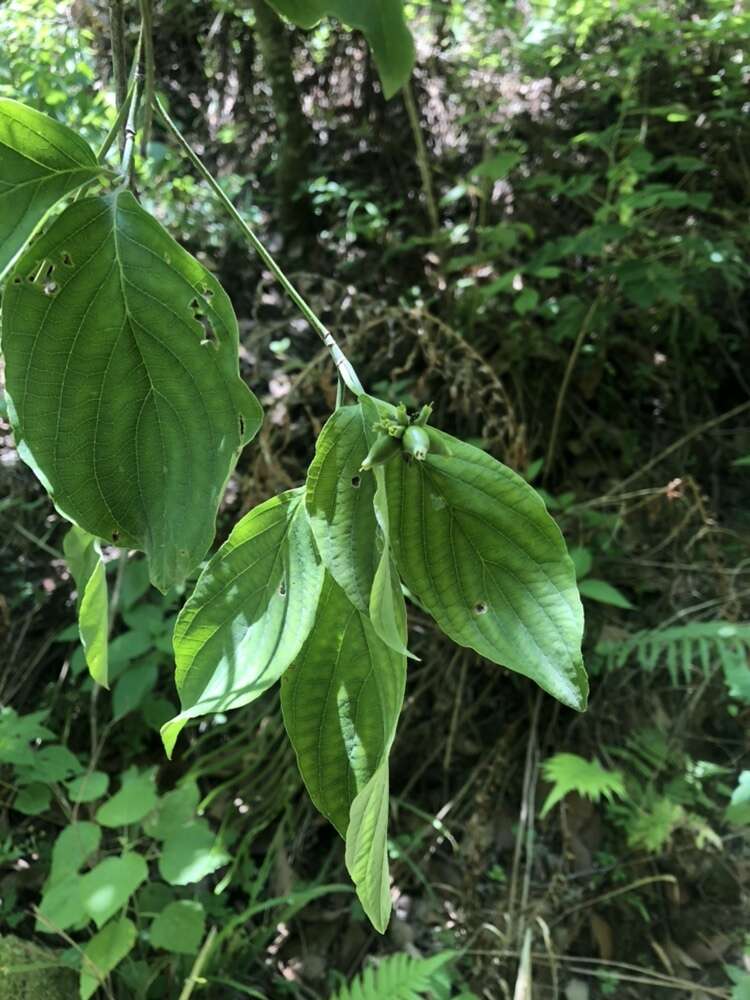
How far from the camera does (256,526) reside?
1.50 feet

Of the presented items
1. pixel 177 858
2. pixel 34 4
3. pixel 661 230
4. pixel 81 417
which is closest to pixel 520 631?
pixel 81 417

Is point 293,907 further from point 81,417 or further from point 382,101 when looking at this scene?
point 382,101

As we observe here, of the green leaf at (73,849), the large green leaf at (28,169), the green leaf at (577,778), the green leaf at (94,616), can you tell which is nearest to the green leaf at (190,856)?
the green leaf at (73,849)

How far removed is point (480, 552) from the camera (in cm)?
44

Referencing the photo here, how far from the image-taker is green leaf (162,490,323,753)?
419mm

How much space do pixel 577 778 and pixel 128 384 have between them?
1164 millimetres

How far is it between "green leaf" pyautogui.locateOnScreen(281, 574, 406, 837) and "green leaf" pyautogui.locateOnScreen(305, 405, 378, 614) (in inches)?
2.1

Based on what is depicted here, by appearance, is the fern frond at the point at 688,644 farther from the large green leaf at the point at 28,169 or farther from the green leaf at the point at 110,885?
the large green leaf at the point at 28,169

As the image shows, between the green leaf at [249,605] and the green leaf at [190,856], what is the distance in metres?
0.87

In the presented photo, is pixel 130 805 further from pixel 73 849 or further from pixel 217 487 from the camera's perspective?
A: pixel 217 487

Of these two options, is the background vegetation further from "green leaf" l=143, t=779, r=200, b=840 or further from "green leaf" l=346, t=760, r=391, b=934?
"green leaf" l=346, t=760, r=391, b=934

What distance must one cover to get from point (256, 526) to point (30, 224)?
0.21 metres

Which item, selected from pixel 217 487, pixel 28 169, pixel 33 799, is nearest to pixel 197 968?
pixel 33 799

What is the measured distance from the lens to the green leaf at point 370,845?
1.19ft
